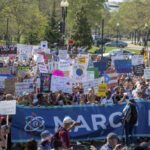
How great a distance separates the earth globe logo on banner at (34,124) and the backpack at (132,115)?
2308 mm

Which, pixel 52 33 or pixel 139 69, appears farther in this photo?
pixel 52 33

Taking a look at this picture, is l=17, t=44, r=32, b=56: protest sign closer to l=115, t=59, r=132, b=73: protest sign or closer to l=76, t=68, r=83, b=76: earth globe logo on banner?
l=115, t=59, r=132, b=73: protest sign

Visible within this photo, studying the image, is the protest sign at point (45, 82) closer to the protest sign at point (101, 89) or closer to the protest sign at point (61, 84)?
the protest sign at point (61, 84)

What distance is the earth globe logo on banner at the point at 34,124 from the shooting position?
9.98 meters

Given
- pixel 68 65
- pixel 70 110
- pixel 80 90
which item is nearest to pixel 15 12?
pixel 68 65

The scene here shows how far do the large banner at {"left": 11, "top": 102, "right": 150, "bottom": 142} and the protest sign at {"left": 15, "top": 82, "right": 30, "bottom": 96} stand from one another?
2.61 metres

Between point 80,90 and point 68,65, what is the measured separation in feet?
12.1

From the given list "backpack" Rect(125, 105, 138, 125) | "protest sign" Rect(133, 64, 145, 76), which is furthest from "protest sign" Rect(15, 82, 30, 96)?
"protest sign" Rect(133, 64, 145, 76)

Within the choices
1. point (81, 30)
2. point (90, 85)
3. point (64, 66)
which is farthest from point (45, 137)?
point (81, 30)

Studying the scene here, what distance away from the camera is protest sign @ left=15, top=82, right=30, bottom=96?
12538mm

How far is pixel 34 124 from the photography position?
10062 millimetres

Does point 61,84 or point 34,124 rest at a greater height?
point 61,84

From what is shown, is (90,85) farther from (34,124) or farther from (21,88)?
(34,124)

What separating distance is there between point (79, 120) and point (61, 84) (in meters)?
2.54
